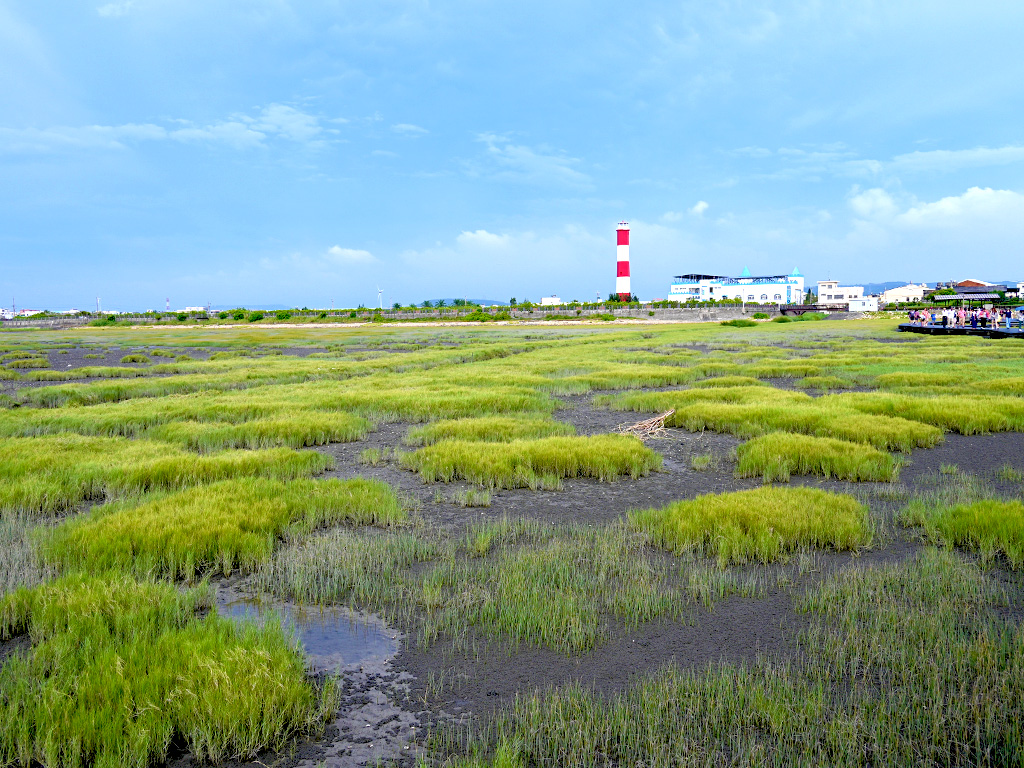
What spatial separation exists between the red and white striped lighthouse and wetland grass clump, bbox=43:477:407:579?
114222mm

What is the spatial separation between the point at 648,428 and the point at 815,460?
430 cm

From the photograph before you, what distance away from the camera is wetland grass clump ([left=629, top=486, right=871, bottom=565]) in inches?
286

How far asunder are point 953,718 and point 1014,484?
7.46m

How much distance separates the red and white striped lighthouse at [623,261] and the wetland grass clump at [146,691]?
11826cm

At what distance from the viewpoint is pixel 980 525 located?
7.39 meters

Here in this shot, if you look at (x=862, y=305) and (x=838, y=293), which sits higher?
(x=838, y=293)

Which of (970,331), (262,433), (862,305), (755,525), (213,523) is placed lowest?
(755,525)

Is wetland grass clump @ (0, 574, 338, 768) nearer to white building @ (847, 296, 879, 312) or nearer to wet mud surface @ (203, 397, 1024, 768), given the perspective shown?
wet mud surface @ (203, 397, 1024, 768)

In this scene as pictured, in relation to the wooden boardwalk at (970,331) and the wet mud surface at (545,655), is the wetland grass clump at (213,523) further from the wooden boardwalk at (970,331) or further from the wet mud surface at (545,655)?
the wooden boardwalk at (970,331)

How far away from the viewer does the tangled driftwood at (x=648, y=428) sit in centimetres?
1422

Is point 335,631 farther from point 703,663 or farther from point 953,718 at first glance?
point 953,718

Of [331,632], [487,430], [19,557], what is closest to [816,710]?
[331,632]

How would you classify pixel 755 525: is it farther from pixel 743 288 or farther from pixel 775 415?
pixel 743 288

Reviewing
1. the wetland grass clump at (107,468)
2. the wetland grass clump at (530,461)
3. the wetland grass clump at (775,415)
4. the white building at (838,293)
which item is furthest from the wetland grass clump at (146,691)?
the white building at (838,293)
